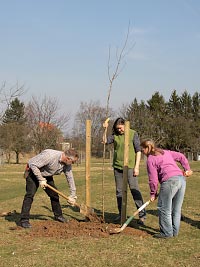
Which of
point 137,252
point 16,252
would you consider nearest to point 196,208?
point 137,252

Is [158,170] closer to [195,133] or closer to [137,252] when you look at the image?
[137,252]

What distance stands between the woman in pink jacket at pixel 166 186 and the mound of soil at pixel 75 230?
0.52 meters

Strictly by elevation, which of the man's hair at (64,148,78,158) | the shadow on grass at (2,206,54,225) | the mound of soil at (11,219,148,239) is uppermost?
the man's hair at (64,148,78,158)

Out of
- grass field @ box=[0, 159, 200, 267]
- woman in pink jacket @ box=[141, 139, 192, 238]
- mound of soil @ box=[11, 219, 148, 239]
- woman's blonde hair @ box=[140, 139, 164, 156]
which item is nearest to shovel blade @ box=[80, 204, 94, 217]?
mound of soil @ box=[11, 219, 148, 239]

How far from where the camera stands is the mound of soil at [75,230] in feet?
21.5

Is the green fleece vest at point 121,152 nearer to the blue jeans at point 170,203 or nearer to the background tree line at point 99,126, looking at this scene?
the blue jeans at point 170,203

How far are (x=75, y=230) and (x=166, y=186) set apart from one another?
1804 mm

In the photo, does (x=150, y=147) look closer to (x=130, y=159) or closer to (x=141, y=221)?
(x=130, y=159)

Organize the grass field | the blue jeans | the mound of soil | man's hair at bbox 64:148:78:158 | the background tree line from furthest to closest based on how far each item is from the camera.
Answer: the background tree line → man's hair at bbox 64:148:78:158 → the mound of soil → the blue jeans → the grass field

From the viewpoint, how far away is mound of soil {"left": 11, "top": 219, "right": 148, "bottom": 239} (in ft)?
21.5

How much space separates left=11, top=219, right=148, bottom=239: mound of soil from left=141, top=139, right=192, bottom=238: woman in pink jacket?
52 cm

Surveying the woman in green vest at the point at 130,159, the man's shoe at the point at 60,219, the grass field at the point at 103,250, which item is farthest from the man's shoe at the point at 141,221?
the man's shoe at the point at 60,219

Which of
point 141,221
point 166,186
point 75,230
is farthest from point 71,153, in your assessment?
point 141,221

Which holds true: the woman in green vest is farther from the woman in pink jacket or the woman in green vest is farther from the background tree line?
the background tree line
